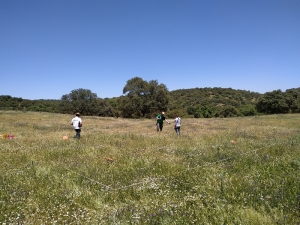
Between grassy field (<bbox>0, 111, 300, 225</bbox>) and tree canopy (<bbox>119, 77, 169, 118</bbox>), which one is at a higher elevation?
tree canopy (<bbox>119, 77, 169, 118</bbox>)

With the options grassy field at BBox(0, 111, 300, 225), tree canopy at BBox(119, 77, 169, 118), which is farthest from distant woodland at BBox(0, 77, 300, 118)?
grassy field at BBox(0, 111, 300, 225)

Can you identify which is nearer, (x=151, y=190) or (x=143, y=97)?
(x=151, y=190)

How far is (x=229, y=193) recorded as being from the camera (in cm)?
569

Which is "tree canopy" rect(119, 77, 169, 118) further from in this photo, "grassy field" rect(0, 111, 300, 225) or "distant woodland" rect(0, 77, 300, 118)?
"grassy field" rect(0, 111, 300, 225)

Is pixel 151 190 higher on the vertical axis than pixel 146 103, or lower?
lower

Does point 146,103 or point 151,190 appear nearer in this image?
point 151,190

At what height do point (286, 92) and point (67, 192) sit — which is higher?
point (286, 92)

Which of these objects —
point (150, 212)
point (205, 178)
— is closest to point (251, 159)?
point (205, 178)

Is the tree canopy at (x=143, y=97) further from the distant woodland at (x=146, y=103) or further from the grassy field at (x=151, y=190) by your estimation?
the grassy field at (x=151, y=190)

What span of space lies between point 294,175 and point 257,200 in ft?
6.86

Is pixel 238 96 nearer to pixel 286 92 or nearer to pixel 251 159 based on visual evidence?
pixel 286 92

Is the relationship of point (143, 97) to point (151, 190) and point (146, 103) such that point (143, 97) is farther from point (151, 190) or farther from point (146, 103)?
point (151, 190)

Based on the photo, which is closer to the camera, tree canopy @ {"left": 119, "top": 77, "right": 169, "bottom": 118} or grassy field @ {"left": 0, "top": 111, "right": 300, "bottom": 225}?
grassy field @ {"left": 0, "top": 111, "right": 300, "bottom": 225}

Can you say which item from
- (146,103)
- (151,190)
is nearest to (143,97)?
(146,103)
